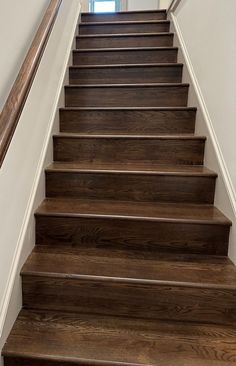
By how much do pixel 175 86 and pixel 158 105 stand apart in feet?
0.62

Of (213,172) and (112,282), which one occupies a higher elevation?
(213,172)

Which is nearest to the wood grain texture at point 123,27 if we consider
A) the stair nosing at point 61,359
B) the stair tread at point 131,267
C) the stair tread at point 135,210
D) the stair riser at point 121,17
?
the stair riser at point 121,17

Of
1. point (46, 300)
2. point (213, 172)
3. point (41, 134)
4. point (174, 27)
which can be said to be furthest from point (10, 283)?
point (174, 27)

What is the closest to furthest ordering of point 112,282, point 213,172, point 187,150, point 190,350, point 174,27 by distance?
1. point 190,350
2. point 112,282
3. point 213,172
4. point 187,150
5. point 174,27

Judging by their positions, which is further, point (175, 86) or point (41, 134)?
point (175, 86)

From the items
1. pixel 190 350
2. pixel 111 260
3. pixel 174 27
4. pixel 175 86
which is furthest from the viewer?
pixel 174 27

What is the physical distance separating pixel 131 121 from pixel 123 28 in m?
1.48

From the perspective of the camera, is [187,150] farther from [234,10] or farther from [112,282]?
[112,282]

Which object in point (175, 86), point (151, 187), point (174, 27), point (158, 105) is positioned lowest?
point (151, 187)

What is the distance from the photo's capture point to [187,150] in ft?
6.39

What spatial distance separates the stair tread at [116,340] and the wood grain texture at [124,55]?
220cm

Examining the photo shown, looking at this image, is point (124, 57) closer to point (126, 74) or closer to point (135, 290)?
point (126, 74)

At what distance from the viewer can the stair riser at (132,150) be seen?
1.94 metres

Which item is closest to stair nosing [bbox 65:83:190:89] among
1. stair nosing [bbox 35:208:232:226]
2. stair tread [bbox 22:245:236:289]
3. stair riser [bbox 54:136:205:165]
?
stair riser [bbox 54:136:205:165]
